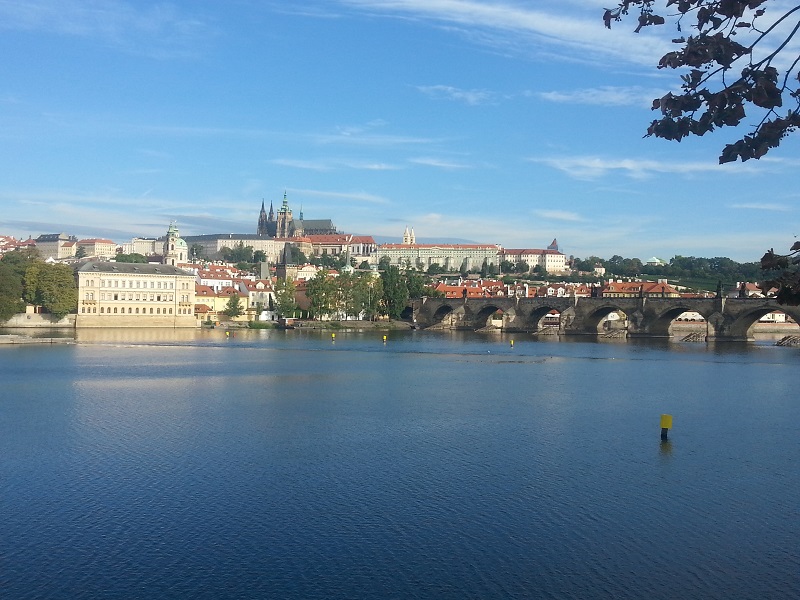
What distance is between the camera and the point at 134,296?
78.4 meters

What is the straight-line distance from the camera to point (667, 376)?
3972 cm

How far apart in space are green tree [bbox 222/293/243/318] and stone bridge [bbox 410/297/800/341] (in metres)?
16.1

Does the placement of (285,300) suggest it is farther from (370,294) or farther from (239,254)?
(239,254)

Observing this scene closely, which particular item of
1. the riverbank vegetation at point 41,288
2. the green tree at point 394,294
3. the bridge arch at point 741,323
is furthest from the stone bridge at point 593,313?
the riverbank vegetation at point 41,288

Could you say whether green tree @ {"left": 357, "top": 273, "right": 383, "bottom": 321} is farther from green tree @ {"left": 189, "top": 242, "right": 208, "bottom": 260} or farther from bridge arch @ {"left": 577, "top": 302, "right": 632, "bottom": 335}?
green tree @ {"left": 189, "top": 242, "right": 208, "bottom": 260}

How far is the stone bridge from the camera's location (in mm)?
64000

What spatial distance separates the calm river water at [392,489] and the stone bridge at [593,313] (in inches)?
1176

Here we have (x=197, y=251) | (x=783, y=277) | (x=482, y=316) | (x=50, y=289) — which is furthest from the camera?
(x=197, y=251)

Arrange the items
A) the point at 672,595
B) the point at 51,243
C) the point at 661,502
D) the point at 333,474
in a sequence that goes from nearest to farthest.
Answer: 1. the point at 672,595
2. the point at 661,502
3. the point at 333,474
4. the point at 51,243

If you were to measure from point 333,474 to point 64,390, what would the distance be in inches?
631

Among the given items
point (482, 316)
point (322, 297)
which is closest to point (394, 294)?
point (322, 297)

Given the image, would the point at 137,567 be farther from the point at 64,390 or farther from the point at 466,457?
the point at 64,390

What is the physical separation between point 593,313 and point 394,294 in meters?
19.0

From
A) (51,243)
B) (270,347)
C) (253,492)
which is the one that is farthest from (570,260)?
(253,492)
